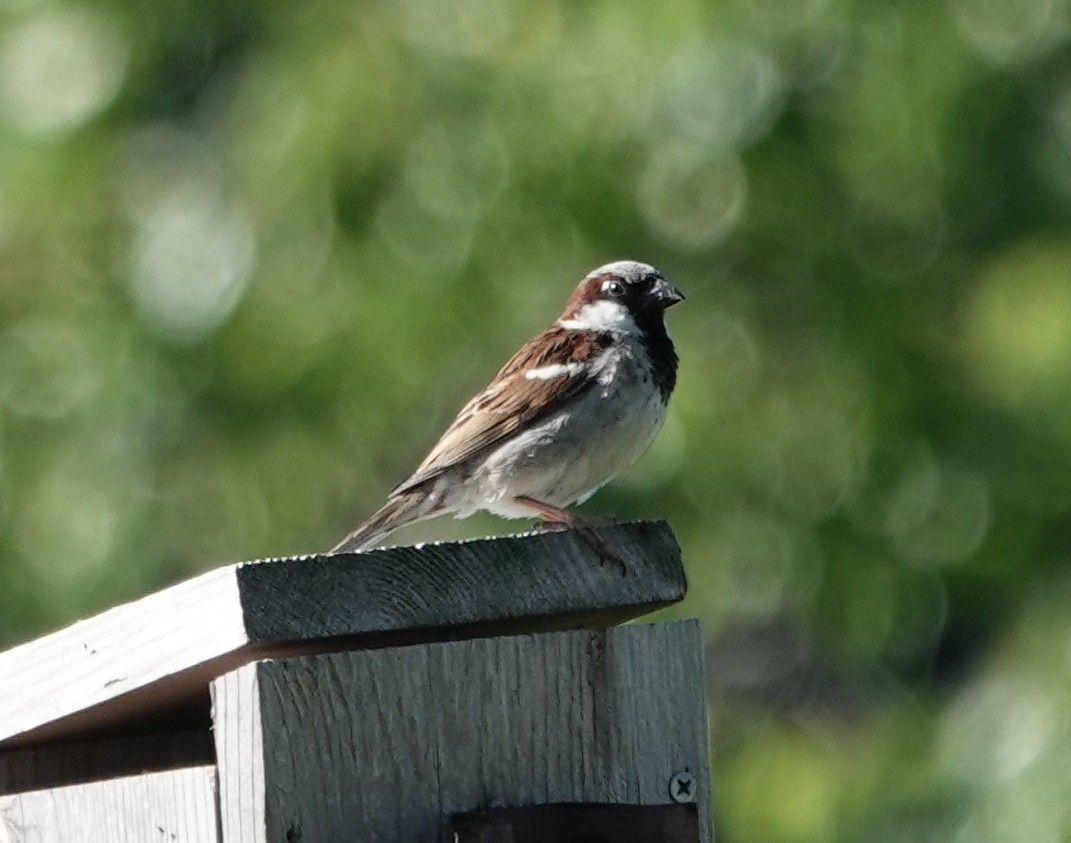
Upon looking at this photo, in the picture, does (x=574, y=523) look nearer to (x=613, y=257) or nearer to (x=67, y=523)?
(x=613, y=257)

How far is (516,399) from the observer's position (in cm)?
398

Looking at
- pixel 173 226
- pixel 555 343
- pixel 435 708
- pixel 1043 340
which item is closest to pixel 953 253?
pixel 1043 340

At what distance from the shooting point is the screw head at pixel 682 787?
247cm

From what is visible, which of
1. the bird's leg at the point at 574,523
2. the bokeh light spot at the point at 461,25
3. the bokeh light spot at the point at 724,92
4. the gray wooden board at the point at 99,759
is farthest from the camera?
the bokeh light spot at the point at 461,25

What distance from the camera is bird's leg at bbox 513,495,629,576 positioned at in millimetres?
2469

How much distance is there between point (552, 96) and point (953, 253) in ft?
4.82

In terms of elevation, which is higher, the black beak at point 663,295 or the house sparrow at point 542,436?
the black beak at point 663,295

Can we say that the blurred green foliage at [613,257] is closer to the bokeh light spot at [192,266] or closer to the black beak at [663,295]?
the bokeh light spot at [192,266]

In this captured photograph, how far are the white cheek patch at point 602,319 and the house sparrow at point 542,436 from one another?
0.13 metres

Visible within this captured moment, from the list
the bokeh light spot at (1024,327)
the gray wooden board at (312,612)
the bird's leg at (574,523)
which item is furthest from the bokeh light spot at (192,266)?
the gray wooden board at (312,612)

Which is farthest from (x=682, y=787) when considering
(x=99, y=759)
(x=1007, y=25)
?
(x=1007, y=25)

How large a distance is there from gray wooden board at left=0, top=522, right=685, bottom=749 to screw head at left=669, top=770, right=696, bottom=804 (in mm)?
234

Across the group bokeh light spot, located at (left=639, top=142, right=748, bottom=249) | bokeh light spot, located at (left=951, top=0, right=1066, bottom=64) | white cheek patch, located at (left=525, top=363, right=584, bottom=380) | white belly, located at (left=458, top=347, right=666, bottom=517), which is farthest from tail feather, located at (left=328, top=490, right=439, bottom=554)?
bokeh light spot, located at (left=951, top=0, right=1066, bottom=64)

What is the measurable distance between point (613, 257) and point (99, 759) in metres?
2.47
